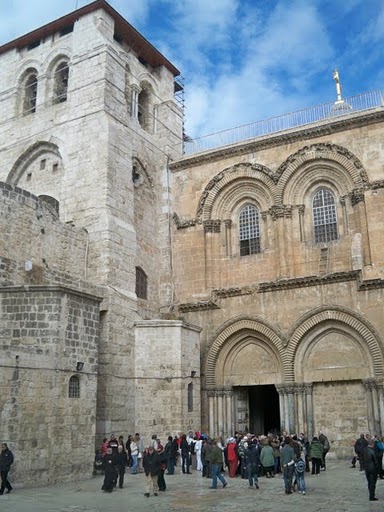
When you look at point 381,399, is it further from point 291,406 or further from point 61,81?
point 61,81

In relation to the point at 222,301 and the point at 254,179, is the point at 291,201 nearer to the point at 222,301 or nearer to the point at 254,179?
the point at 254,179

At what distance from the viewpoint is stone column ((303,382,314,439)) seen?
1988 centimetres

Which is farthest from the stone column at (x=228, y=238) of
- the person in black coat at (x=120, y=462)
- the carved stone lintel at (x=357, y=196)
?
the person in black coat at (x=120, y=462)

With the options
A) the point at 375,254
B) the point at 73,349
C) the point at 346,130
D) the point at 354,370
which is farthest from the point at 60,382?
the point at 346,130

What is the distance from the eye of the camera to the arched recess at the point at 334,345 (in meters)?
19.4

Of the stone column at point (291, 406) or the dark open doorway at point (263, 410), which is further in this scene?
the dark open doorway at point (263, 410)

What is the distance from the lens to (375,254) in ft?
65.1

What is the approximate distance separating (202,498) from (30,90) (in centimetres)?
2056

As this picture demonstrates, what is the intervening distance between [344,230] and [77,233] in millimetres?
9700

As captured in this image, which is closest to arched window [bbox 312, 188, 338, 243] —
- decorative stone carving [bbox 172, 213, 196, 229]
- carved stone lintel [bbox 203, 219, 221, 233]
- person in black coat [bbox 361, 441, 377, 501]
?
carved stone lintel [bbox 203, 219, 221, 233]

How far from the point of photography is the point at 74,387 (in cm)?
1578

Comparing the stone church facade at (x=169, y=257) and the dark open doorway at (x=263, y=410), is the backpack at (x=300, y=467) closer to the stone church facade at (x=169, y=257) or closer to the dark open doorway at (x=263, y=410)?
the stone church facade at (x=169, y=257)

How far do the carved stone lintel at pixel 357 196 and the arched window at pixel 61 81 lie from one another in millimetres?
13022

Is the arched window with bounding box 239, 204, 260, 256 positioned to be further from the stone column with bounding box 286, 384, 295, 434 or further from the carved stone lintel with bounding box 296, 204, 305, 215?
the stone column with bounding box 286, 384, 295, 434
